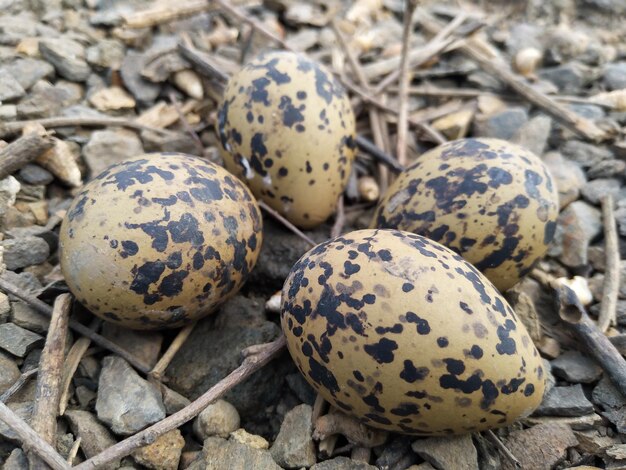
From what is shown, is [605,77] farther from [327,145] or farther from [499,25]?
[327,145]

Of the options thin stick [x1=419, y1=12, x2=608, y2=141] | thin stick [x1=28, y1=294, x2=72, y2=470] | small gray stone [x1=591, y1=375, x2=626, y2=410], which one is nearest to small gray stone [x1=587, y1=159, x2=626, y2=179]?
thin stick [x1=419, y1=12, x2=608, y2=141]

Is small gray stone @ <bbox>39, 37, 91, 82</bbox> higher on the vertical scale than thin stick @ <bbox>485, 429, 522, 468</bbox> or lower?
higher

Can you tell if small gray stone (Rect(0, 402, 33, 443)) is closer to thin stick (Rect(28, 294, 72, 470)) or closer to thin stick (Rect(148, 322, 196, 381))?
thin stick (Rect(28, 294, 72, 470))

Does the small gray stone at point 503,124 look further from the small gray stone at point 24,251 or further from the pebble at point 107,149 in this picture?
the small gray stone at point 24,251

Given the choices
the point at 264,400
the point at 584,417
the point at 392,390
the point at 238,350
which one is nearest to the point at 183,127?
the point at 238,350

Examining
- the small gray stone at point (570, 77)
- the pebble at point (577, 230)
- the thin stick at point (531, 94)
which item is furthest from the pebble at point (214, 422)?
the small gray stone at point (570, 77)

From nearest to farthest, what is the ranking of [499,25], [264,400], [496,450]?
[496,450] < [264,400] < [499,25]

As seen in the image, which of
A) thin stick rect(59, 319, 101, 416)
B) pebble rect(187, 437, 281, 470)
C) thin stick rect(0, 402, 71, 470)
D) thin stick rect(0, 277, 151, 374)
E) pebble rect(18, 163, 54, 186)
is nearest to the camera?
thin stick rect(0, 402, 71, 470)
